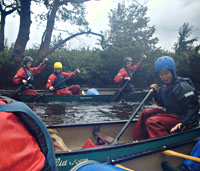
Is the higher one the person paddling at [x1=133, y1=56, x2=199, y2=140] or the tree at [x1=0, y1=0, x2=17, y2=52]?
the tree at [x1=0, y1=0, x2=17, y2=52]

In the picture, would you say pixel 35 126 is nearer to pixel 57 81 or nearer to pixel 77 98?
pixel 77 98

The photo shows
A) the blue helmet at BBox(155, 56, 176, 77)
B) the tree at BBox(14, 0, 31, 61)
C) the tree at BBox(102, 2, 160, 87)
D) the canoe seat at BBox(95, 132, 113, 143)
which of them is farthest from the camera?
the tree at BBox(102, 2, 160, 87)

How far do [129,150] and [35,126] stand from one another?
2.27 meters

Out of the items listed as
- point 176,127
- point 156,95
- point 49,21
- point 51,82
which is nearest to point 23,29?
point 49,21

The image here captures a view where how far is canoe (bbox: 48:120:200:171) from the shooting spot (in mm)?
2824

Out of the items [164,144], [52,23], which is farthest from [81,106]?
[52,23]

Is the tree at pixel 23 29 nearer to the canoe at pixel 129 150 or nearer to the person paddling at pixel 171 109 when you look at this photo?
the canoe at pixel 129 150

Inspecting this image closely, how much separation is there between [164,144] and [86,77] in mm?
15322

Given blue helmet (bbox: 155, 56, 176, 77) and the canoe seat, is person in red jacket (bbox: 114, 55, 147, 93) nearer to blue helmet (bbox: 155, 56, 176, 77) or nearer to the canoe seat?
the canoe seat

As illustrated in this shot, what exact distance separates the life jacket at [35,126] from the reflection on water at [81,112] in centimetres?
574

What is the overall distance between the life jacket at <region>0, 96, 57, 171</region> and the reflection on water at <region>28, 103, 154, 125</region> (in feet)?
18.8

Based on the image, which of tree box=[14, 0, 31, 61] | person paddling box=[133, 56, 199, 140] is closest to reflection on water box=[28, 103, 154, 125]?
person paddling box=[133, 56, 199, 140]

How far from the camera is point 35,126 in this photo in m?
1.21

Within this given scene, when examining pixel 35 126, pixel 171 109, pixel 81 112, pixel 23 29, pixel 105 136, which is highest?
pixel 23 29
